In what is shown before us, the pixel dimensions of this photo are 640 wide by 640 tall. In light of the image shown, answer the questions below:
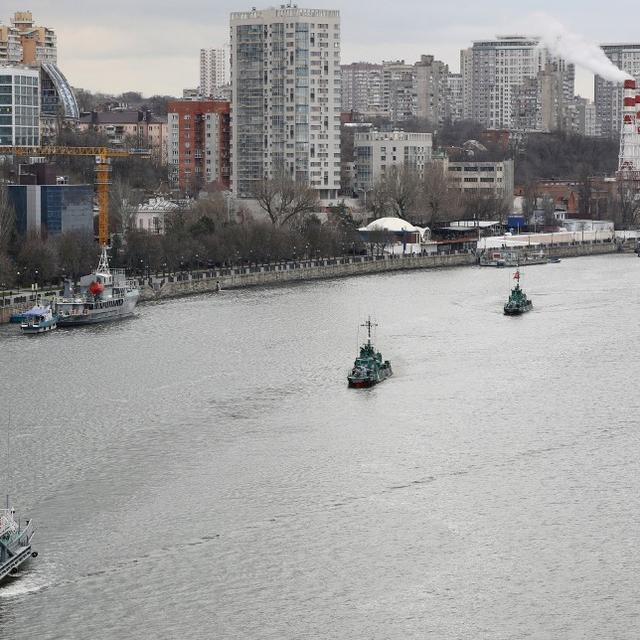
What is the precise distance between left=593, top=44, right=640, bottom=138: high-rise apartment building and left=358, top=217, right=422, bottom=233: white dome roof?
33696 millimetres

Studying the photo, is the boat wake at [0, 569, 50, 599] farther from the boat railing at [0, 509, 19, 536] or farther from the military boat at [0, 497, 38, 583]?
the boat railing at [0, 509, 19, 536]

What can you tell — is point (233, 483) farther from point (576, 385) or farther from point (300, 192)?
point (300, 192)

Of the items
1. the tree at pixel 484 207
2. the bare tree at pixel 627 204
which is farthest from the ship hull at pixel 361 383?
the bare tree at pixel 627 204

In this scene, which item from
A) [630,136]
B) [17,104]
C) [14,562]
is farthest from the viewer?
[630,136]

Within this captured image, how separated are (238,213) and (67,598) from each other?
2032 cm

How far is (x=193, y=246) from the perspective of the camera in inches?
879

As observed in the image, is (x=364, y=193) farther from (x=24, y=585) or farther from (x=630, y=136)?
(x=24, y=585)

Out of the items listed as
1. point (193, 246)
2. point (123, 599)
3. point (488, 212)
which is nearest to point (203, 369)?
point (123, 599)

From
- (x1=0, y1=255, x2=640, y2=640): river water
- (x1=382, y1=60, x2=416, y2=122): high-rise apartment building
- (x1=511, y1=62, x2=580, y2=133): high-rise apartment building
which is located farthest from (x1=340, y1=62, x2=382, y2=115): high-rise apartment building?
(x1=0, y1=255, x2=640, y2=640): river water

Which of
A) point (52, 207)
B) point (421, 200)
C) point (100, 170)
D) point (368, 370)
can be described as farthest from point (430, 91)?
point (368, 370)

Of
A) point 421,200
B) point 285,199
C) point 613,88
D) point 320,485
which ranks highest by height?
point 613,88

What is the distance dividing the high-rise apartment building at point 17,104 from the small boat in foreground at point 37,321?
11312mm

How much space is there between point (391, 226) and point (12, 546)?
19691 millimetres

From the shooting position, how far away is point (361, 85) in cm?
6378
